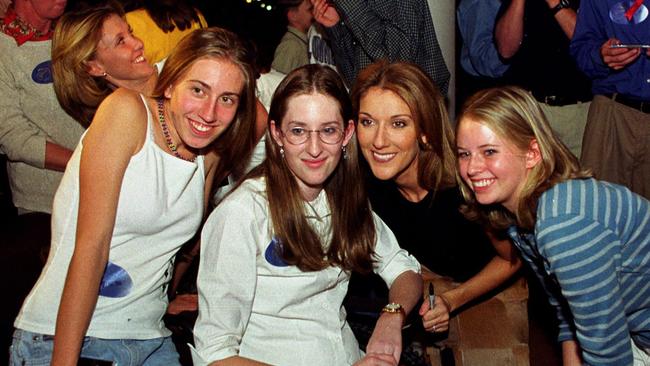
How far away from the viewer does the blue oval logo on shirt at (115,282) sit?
2.23m

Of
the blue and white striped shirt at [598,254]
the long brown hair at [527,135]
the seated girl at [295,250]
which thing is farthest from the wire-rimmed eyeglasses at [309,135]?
the blue and white striped shirt at [598,254]

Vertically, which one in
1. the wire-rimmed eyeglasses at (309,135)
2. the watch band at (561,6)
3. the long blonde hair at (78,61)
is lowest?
the wire-rimmed eyeglasses at (309,135)

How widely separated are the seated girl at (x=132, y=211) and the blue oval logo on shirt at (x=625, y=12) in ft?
6.18

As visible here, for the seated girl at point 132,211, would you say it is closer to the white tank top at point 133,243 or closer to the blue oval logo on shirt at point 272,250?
the white tank top at point 133,243

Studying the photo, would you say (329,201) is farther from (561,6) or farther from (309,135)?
(561,6)

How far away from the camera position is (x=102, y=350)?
7.41 feet

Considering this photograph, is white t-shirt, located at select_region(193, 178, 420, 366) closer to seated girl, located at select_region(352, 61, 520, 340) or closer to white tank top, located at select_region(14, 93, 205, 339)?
white tank top, located at select_region(14, 93, 205, 339)

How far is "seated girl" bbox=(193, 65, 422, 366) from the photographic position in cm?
223

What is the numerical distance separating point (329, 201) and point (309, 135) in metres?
0.27

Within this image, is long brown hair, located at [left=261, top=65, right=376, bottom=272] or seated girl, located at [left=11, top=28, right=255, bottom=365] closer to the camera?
seated girl, located at [left=11, top=28, right=255, bottom=365]

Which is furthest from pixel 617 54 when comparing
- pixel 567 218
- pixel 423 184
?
pixel 567 218

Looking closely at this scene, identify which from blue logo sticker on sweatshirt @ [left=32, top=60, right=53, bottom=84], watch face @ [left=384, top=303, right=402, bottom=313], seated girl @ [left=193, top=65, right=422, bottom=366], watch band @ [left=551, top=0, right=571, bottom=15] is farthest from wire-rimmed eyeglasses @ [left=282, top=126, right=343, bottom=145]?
watch band @ [left=551, top=0, right=571, bottom=15]

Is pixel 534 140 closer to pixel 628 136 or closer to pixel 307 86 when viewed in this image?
pixel 307 86

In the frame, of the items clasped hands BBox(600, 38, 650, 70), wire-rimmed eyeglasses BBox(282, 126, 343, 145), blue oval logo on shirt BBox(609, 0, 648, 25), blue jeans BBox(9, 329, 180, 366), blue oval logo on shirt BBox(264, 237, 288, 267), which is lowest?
blue jeans BBox(9, 329, 180, 366)
